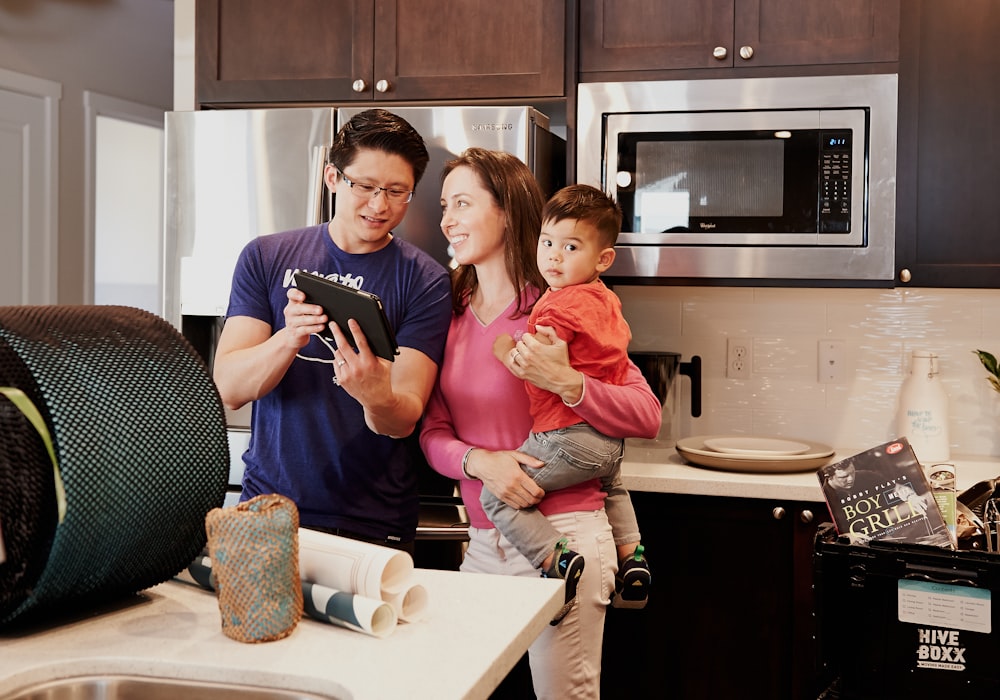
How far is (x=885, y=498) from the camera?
178cm

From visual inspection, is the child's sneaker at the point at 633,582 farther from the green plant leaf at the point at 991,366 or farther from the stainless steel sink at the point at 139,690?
the green plant leaf at the point at 991,366

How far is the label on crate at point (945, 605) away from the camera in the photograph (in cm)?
170

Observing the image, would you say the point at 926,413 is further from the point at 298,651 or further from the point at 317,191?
the point at 298,651

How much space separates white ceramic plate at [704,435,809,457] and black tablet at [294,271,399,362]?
126 centimetres

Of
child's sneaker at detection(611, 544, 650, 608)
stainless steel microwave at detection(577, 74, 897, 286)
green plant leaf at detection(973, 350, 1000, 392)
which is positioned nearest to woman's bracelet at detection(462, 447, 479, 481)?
child's sneaker at detection(611, 544, 650, 608)

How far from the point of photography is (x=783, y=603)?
2400 mm

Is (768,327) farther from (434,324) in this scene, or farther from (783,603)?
(434,324)

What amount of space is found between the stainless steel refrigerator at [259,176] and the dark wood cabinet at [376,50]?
0.44 feet

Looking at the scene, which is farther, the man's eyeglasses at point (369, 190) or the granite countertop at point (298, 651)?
the man's eyeglasses at point (369, 190)

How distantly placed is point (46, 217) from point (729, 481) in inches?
137

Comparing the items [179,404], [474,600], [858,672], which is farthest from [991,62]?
[179,404]

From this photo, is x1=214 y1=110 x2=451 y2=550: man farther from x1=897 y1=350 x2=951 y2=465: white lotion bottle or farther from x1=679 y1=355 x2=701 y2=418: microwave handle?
x1=897 y1=350 x2=951 y2=465: white lotion bottle

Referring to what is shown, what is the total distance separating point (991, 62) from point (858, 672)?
1532 mm

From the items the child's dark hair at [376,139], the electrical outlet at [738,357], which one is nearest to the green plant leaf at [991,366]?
the electrical outlet at [738,357]
